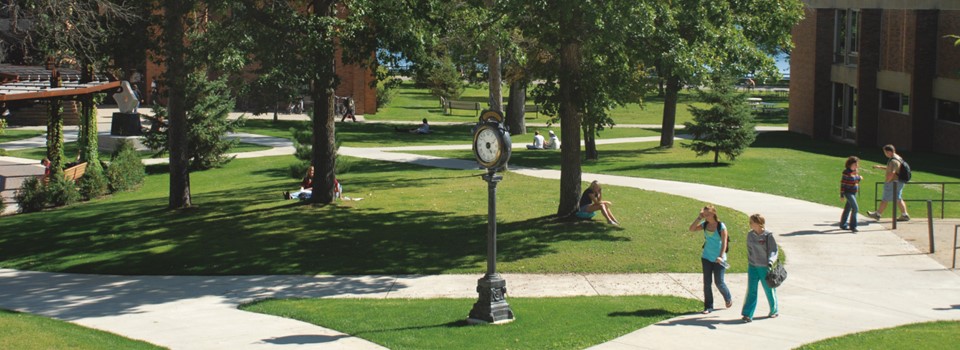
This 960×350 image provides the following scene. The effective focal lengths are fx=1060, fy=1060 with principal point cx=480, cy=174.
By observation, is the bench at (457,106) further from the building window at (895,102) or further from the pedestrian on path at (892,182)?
the pedestrian on path at (892,182)

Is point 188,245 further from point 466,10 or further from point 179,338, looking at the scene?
point 466,10

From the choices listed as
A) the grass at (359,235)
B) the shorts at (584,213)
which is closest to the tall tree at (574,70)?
the shorts at (584,213)

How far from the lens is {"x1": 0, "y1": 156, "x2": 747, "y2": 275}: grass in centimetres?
1798

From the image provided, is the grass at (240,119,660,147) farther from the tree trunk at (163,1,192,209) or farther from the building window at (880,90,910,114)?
the tree trunk at (163,1,192,209)

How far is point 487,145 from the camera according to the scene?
13.4 m

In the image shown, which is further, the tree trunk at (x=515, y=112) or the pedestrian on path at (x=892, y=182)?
the tree trunk at (x=515, y=112)

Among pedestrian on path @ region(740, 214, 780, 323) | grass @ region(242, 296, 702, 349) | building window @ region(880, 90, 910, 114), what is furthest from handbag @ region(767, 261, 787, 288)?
building window @ region(880, 90, 910, 114)

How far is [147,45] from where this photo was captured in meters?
21.7

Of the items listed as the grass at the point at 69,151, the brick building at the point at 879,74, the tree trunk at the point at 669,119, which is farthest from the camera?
the tree trunk at the point at 669,119

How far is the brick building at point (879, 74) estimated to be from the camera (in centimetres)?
3612

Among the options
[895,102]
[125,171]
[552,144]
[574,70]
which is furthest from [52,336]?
[895,102]

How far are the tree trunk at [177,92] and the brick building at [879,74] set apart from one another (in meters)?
21.7

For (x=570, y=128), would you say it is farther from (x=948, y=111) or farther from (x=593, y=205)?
(x=948, y=111)

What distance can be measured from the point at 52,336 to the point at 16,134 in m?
34.9
